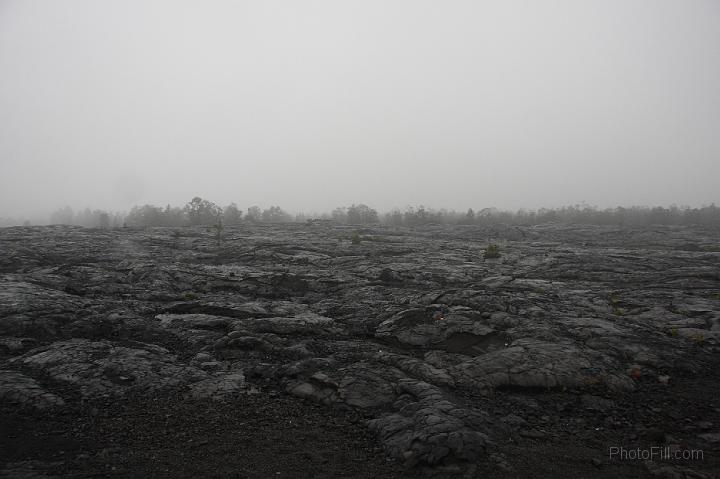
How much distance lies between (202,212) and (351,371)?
39652 millimetres

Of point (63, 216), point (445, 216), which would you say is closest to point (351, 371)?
point (445, 216)

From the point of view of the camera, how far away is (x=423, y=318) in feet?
39.6

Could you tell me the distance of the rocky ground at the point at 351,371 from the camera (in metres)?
6.35

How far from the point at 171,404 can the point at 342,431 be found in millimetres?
4155

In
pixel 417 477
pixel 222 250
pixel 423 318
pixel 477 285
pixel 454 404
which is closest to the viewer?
pixel 417 477

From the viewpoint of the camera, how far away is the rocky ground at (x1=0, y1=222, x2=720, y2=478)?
6.35m

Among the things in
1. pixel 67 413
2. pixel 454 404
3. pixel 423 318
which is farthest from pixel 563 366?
pixel 67 413

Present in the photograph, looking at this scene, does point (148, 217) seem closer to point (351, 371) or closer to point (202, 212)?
point (202, 212)

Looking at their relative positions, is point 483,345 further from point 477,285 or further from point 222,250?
point 222,250

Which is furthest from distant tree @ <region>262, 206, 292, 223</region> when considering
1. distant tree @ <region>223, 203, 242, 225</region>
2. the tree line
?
distant tree @ <region>223, 203, 242, 225</region>

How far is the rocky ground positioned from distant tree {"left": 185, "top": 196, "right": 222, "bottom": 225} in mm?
23932

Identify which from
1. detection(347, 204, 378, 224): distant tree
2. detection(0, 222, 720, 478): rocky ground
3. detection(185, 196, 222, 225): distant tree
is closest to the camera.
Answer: detection(0, 222, 720, 478): rocky ground

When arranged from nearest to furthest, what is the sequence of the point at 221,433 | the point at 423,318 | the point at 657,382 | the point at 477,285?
the point at 221,433, the point at 657,382, the point at 423,318, the point at 477,285

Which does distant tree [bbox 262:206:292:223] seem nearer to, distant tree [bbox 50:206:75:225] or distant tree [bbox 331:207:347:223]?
distant tree [bbox 331:207:347:223]
